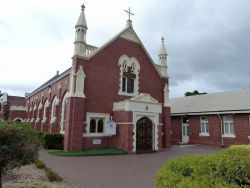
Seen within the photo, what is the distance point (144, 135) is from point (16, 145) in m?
14.4

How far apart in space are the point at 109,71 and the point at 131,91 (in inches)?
133

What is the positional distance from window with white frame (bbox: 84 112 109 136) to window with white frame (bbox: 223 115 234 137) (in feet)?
43.9

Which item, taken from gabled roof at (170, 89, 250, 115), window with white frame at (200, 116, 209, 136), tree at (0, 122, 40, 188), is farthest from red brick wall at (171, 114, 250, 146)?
tree at (0, 122, 40, 188)

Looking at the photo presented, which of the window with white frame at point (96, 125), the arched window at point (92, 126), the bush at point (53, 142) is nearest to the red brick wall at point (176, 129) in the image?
the window with white frame at point (96, 125)

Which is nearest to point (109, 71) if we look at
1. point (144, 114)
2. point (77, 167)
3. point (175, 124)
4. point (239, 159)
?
point (144, 114)

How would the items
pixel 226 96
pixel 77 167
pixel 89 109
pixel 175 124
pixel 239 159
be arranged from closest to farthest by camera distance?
pixel 239 159
pixel 77 167
pixel 89 109
pixel 226 96
pixel 175 124

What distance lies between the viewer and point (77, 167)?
1192 cm

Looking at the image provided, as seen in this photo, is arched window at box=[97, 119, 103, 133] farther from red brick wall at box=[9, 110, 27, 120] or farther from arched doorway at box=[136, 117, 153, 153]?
red brick wall at box=[9, 110, 27, 120]

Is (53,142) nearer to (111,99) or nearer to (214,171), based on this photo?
(111,99)

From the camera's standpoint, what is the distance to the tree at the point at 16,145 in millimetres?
6773

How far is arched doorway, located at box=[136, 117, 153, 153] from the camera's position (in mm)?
19609

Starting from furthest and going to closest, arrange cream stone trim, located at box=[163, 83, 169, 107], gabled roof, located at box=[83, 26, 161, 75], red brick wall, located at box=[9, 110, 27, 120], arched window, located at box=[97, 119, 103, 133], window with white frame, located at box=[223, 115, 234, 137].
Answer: red brick wall, located at box=[9, 110, 27, 120]
cream stone trim, located at box=[163, 83, 169, 107]
window with white frame, located at box=[223, 115, 234, 137]
gabled roof, located at box=[83, 26, 161, 75]
arched window, located at box=[97, 119, 103, 133]

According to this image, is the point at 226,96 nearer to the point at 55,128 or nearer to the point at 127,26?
the point at 127,26

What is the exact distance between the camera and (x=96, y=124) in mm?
20062
